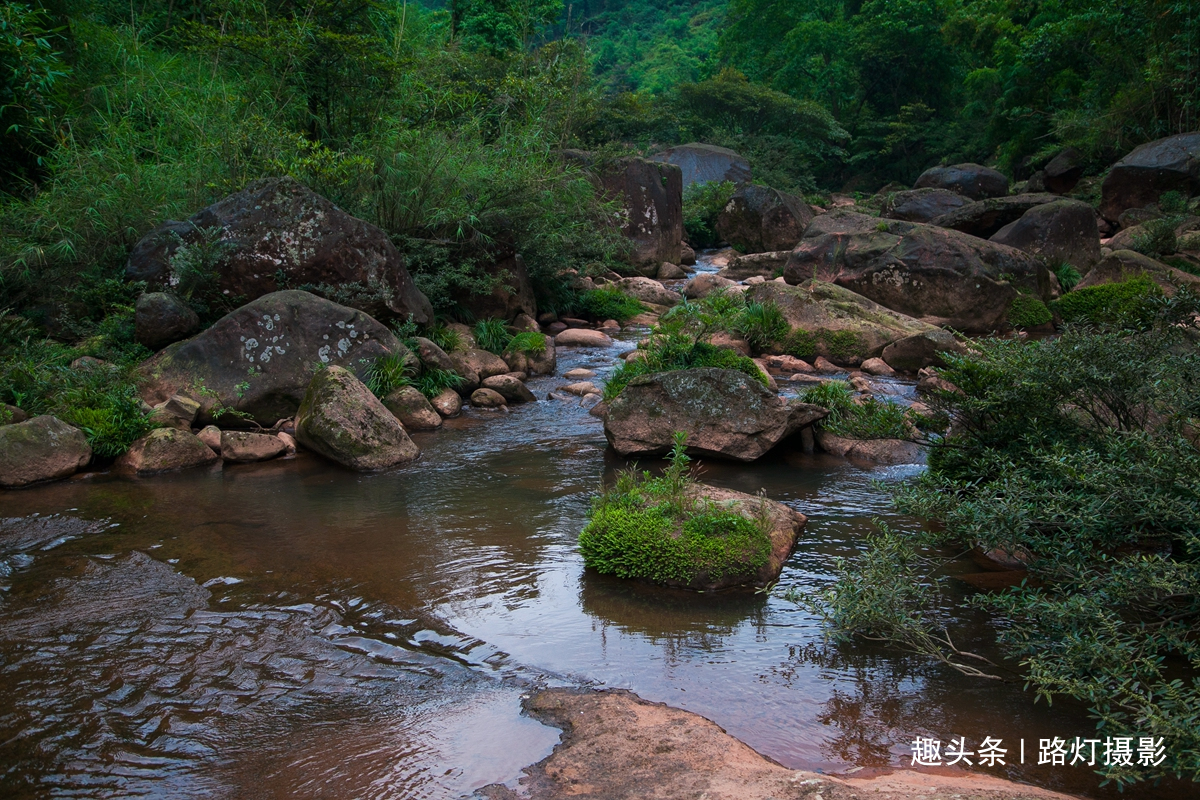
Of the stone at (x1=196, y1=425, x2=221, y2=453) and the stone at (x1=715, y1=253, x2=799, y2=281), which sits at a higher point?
the stone at (x1=715, y1=253, x2=799, y2=281)

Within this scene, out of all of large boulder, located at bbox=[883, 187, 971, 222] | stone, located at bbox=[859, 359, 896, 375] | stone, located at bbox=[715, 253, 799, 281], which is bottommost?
stone, located at bbox=[859, 359, 896, 375]

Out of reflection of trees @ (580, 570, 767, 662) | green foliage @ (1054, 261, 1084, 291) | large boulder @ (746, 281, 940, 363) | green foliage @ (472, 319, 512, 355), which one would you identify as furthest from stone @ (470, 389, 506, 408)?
green foliage @ (1054, 261, 1084, 291)

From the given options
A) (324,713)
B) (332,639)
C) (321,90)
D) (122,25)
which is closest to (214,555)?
(332,639)

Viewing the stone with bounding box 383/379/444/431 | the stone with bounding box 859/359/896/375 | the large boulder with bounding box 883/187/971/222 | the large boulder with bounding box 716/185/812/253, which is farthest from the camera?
the large boulder with bounding box 883/187/971/222

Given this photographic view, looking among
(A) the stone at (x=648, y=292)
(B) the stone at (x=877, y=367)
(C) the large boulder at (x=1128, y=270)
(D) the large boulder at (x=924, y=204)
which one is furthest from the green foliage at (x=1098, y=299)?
(D) the large boulder at (x=924, y=204)

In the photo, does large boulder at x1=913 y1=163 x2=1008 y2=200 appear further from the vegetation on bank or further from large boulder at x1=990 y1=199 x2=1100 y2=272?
the vegetation on bank

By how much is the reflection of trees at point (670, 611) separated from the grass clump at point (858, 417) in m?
3.69

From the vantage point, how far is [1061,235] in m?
16.7

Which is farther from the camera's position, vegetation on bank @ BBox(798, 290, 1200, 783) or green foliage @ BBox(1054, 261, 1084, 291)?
green foliage @ BBox(1054, 261, 1084, 291)

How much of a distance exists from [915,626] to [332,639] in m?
3.08

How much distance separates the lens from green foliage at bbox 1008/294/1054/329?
13781mm

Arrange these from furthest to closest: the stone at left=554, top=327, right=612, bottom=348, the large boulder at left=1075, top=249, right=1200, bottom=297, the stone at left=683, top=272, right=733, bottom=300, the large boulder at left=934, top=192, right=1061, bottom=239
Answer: the large boulder at left=934, top=192, right=1061, bottom=239 → the stone at left=683, top=272, right=733, bottom=300 → the large boulder at left=1075, top=249, right=1200, bottom=297 → the stone at left=554, top=327, right=612, bottom=348

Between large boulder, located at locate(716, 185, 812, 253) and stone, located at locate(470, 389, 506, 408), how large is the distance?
43.7 ft

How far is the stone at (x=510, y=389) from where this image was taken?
10.5 metres
